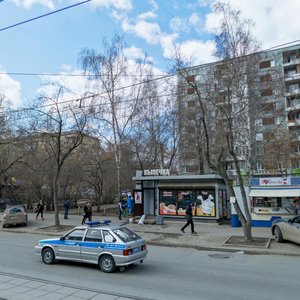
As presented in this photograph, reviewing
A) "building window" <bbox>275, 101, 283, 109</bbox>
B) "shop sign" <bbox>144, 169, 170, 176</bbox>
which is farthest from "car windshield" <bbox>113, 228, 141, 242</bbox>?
"building window" <bbox>275, 101, 283, 109</bbox>

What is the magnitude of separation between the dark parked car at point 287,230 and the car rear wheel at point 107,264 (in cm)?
886

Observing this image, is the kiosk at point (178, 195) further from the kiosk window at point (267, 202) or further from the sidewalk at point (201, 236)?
the kiosk window at point (267, 202)

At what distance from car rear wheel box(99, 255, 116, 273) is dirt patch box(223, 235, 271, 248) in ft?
23.7

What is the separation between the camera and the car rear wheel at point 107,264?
10320mm

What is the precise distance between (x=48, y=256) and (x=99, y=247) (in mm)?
2278

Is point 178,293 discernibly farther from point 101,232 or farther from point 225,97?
point 225,97

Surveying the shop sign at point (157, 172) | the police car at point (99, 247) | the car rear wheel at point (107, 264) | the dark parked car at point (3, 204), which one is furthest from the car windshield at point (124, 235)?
the dark parked car at point (3, 204)

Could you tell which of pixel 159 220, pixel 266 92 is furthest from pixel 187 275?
pixel 266 92

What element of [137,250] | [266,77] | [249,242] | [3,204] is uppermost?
[266,77]

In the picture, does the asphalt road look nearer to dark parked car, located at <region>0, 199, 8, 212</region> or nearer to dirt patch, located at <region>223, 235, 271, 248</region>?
dirt patch, located at <region>223, 235, 271, 248</region>

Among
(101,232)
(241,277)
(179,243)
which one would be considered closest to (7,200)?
(179,243)

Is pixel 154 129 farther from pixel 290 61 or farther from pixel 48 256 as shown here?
pixel 290 61

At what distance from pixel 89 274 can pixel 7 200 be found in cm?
3529

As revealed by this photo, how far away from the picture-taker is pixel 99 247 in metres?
10.6
